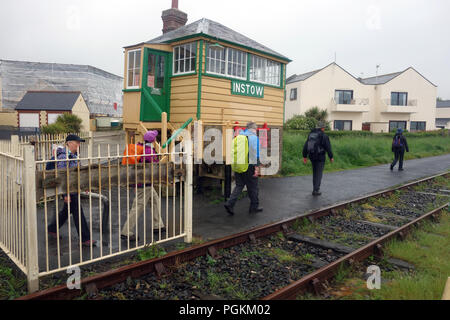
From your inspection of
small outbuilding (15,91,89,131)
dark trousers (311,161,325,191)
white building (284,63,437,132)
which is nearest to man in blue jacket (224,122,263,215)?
dark trousers (311,161,325,191)

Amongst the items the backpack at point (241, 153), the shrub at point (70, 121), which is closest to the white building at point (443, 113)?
the shrub at point (70, 121)

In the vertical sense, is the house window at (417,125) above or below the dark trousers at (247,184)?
above

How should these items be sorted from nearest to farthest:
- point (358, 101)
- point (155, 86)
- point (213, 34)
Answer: point (213, 34), point (155, 86), point (358, 101)

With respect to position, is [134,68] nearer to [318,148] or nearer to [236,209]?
[236,209]

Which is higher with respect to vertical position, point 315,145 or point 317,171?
point 315,145

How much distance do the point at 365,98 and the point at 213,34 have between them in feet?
111

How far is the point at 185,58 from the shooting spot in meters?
11.1

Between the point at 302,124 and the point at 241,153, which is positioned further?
the point at 302,124

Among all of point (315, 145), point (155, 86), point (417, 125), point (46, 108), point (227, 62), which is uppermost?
point (46, 108)

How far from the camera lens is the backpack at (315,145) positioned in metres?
9.69

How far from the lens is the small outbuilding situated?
3747cm

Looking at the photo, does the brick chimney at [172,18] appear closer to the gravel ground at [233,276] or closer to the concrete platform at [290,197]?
the concrete platform at [290,197]

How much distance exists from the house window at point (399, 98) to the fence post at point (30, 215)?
44.0 m

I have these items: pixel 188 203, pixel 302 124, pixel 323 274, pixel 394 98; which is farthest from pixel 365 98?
pixel 323 274
